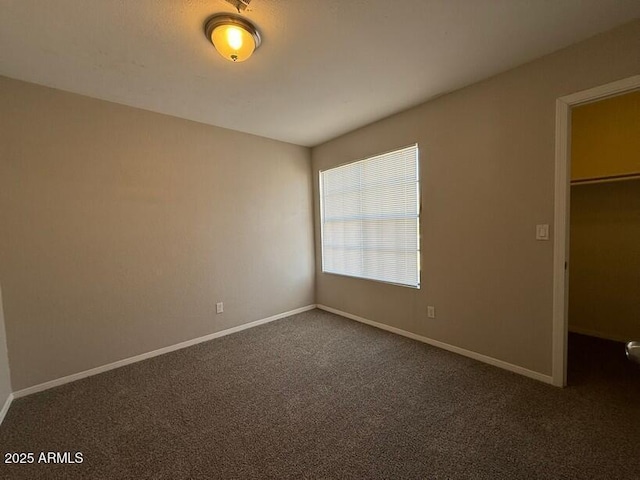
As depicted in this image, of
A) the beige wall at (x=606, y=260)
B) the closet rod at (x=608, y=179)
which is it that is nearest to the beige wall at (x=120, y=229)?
the closet rod at (x=608, y=179)

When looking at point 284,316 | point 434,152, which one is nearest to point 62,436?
point 284,316

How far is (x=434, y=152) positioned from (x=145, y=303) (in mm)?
3315

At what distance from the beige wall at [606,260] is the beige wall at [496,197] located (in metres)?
1.41

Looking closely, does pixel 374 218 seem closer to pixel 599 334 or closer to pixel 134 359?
pixel 599 334

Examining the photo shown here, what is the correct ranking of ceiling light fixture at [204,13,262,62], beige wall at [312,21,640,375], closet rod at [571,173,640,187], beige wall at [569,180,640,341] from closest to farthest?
ceiling light fixture at [204,13,262,62]
beige wall at [312,21,640,375]
closet rod at [571,173,640,187]
beige wall at [569,180,640,341]

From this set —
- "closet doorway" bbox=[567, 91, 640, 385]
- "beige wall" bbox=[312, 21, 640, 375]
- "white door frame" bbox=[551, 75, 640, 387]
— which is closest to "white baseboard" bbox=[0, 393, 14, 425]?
"beige wall" bbox=[312, 21, 640, 375]

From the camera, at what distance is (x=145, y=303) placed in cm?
273

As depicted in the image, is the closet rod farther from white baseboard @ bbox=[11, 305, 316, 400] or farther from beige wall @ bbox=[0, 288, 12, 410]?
beige wall @ bbox=[0, 288, 12, 410]

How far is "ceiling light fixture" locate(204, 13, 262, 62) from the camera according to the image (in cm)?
159

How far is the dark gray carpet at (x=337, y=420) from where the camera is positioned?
4.72 ft

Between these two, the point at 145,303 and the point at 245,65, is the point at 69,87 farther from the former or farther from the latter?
the point at 145,303

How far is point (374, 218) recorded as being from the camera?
134 inches

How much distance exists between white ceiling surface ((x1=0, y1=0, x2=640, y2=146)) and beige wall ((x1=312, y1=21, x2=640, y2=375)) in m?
0.19

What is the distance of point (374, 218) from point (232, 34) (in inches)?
93.3
